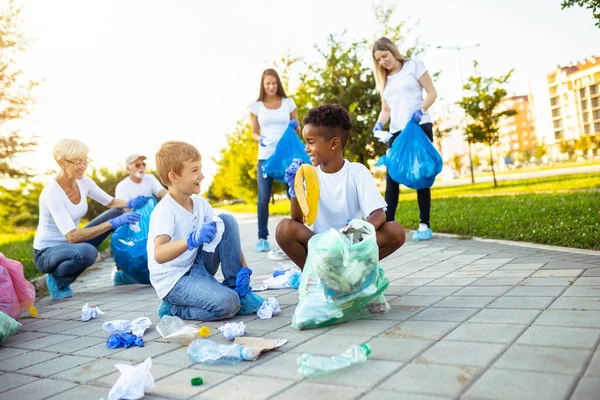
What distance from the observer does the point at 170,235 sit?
3.31 m

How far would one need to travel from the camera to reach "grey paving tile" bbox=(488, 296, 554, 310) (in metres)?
2.76

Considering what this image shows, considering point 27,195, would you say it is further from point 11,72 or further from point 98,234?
point 98,234

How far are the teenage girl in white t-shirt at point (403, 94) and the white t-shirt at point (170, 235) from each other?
2.93 meters

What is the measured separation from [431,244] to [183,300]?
3.06m

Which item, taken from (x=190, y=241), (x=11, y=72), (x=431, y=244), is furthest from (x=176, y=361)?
(x=11, y=72)

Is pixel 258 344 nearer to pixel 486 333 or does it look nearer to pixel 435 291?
pixel 486 333

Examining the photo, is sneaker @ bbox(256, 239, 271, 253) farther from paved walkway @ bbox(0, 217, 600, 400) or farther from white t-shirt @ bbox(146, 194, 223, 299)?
white t-shirt @ bbox(146, 194, 223, 299)

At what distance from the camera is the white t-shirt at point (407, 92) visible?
590 centimetres

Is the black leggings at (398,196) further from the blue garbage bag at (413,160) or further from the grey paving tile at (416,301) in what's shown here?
the grey paving tile at (416,301)

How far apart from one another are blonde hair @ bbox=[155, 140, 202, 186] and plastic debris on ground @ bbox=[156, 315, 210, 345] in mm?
908

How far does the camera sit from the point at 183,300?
11.1 feet

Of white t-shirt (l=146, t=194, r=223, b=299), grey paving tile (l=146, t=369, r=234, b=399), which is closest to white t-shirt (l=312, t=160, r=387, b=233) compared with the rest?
white t-shirt (l=146, t=194, r=223, b=299)

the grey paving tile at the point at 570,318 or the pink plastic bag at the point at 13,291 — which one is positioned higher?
the pink plastic bag at the point at 13,291

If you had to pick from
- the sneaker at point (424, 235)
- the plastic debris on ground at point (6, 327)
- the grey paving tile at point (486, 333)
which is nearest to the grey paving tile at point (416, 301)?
the grey paving tile at point (486, 333)
